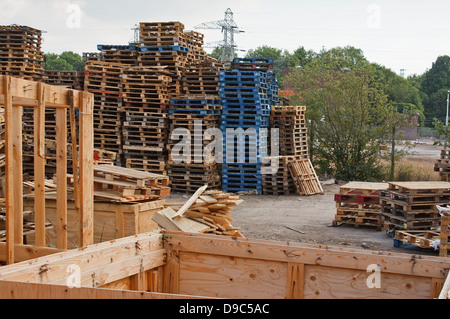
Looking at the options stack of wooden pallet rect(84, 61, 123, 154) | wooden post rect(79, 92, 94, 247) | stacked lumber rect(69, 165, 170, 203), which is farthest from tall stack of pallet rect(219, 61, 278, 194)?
wooden post rect(79, 92, 94, 247)

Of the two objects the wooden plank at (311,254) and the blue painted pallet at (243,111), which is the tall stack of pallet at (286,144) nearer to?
the blue painted pallet at (243,111)

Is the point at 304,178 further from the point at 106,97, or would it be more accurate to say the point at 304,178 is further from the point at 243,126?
the point at 106,97

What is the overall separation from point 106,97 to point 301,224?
9.28m

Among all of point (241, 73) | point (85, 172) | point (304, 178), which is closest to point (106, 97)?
point (241, 73)

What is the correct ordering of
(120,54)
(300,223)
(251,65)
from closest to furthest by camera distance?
(300,223), (251,65), (120,54)

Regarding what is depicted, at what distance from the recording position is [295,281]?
462 cm

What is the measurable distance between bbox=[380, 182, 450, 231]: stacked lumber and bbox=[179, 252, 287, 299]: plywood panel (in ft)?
24.0

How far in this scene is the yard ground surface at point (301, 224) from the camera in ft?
37.0

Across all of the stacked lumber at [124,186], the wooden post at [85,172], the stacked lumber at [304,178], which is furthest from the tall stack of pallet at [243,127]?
the wooden post at [85,172]

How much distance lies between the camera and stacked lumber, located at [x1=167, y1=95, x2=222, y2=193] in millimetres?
17641

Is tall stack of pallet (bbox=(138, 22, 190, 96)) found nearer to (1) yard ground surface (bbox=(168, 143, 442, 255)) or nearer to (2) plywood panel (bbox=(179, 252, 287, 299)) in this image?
(1) yard ground surface (bbox=(168, 143, 442, 255))
